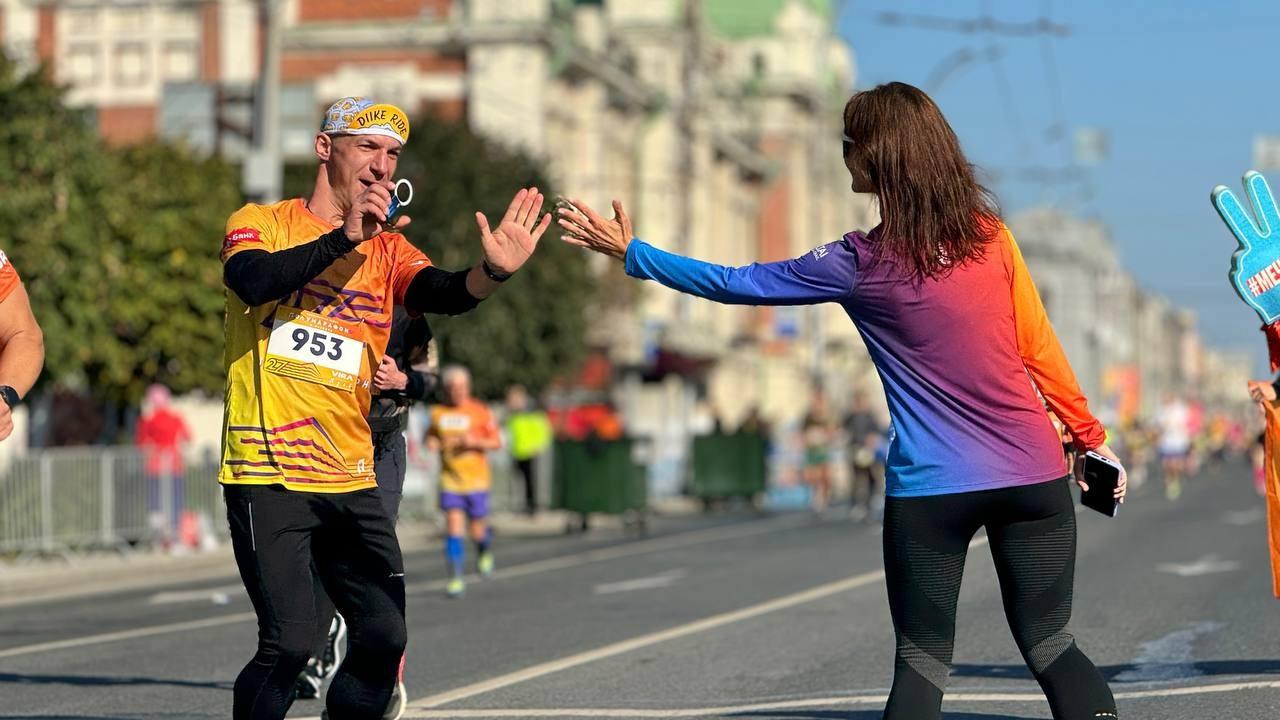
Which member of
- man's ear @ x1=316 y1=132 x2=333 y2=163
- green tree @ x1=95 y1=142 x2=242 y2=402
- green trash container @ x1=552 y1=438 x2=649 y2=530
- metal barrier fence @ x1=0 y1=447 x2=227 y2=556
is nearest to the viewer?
man's ear @ x1=316 y1=132 x2=333 y2=163

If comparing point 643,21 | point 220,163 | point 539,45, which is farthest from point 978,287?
point 643,21

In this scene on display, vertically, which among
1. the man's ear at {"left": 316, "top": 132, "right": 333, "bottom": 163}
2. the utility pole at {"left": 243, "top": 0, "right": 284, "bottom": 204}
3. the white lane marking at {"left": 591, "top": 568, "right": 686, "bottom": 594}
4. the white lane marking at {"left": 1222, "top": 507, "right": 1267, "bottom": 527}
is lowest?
the white lane marking at {"left": 1222, "top": 507, "right": 1267, "bottom": 527}

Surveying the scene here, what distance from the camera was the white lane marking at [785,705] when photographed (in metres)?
7.97

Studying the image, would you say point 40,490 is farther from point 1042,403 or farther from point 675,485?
point 675,485

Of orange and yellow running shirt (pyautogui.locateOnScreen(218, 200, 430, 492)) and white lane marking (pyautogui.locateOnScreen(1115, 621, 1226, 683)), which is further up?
orange and yellow running shirt (pyautogui.locateOnScreen(218, 200, 430, 492))

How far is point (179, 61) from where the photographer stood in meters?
45.7

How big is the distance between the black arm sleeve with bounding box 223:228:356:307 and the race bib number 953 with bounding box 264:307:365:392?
0.17 meters

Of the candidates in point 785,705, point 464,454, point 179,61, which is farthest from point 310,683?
point 179,61

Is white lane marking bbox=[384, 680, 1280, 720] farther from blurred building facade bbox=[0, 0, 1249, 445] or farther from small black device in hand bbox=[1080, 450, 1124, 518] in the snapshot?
blurred building facade bbox=[0, 0, 1249, 445]

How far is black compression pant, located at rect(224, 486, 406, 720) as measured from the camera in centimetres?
558

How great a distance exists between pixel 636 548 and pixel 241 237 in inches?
643

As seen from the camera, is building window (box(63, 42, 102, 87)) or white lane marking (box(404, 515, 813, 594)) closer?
white lane marking (box(404, 515, 813, 594))

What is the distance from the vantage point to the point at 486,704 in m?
8.30

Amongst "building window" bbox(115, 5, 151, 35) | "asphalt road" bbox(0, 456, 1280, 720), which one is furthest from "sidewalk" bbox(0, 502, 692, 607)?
"building window" bbox(115, 5, 151, 35)
